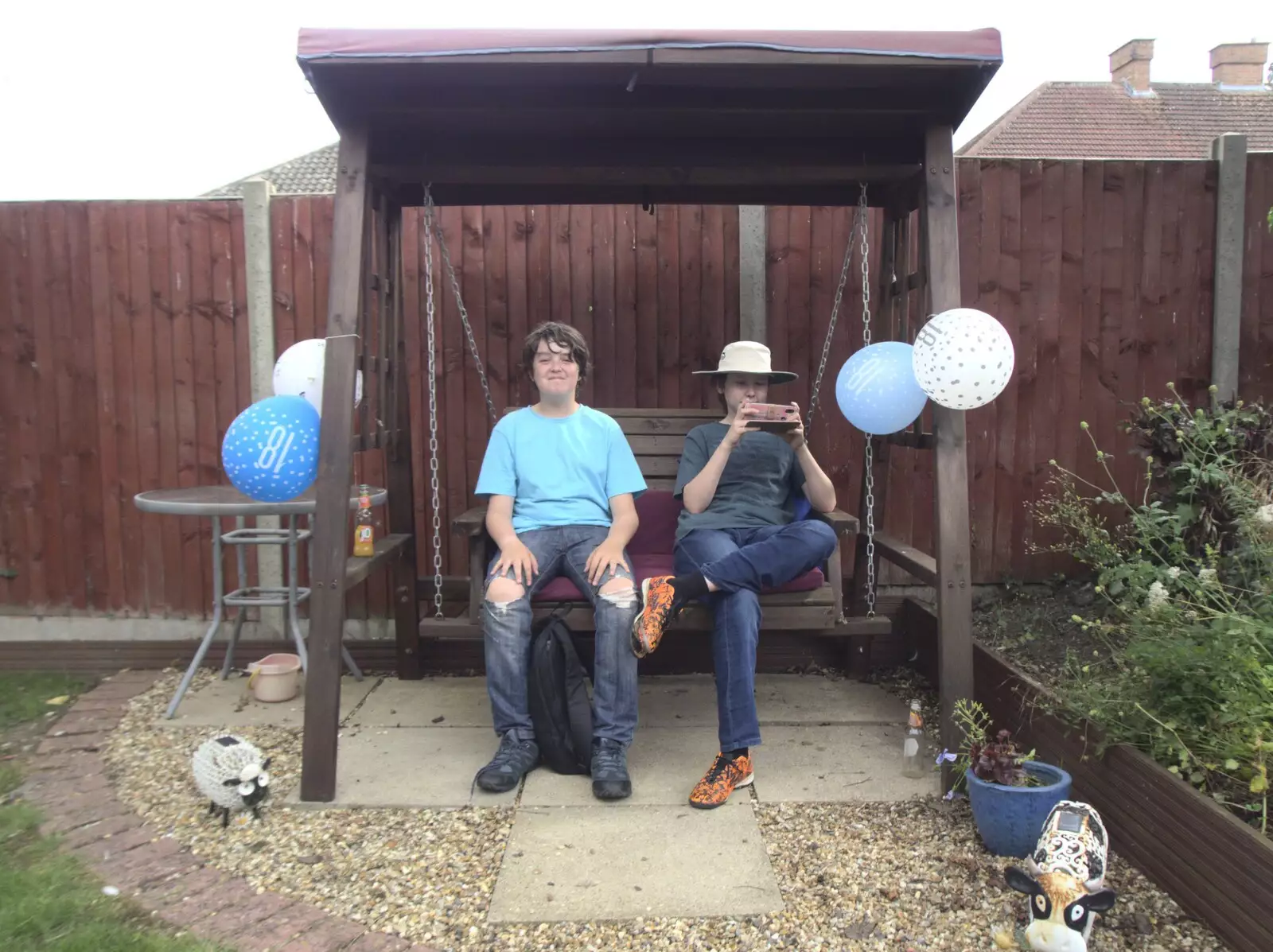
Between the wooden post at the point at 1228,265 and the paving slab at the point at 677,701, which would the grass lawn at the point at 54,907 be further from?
the wooden post at the point at 1228,265

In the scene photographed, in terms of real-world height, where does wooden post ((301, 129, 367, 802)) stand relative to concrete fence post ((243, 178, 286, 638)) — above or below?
below

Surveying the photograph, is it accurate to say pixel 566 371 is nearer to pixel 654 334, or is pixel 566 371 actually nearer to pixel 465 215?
pixel 654 334

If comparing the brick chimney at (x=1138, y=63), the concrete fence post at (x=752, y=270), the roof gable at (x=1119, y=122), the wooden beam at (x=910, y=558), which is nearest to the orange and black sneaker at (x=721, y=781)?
the wooden beam at (x=910, y=558)

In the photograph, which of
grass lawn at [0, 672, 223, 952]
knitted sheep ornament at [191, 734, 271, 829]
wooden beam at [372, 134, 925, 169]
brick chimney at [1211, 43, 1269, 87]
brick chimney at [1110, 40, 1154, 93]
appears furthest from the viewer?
brick chimney at [1211, 43, 1269, 87]

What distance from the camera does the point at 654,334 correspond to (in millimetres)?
4160

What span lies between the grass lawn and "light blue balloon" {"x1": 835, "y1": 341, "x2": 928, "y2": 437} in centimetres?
251

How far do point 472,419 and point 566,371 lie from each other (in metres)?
1.08

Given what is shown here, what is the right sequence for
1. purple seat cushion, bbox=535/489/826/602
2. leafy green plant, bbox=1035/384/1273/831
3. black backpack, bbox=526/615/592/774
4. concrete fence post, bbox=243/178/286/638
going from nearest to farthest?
leafy green plant, bbox=1035/384/1273/831
black backpack, bbox=526/615/592/774
purple seat cushion, bbox=535/489/826/602
concrete fence post, bbox=243/178/286/638

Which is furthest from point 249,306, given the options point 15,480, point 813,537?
point 813,537

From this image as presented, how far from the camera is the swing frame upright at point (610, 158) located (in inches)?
103

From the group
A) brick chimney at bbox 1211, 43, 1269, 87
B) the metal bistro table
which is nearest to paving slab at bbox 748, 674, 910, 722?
the metal bistro table

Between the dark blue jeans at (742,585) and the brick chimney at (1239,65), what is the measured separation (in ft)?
80.5

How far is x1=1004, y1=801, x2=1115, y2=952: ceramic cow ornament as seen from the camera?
74.5 inches

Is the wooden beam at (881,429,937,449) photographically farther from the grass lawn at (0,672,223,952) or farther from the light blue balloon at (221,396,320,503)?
the grass lawn at (0,672,223,952)
